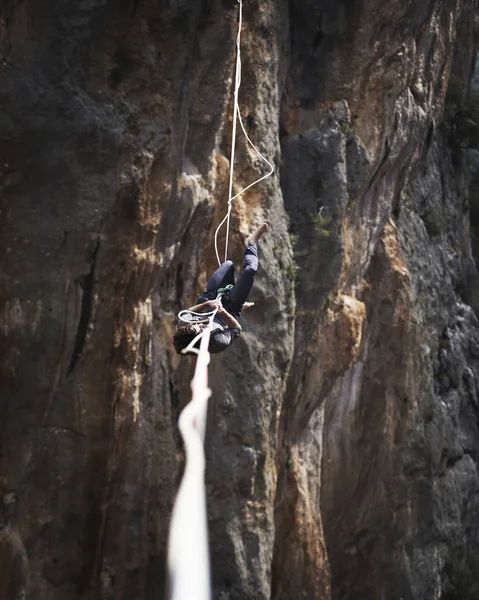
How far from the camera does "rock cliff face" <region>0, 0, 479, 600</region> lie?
10.6m

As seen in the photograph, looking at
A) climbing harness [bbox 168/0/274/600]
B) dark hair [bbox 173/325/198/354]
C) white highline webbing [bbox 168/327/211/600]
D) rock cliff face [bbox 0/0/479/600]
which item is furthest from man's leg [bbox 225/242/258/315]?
dark hair [bbox 173/325/198/354]

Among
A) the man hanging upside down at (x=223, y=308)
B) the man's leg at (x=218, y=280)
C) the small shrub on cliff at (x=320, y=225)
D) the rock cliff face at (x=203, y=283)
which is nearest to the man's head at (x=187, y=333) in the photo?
A: the man hanging upside down at (x=223, y=308)

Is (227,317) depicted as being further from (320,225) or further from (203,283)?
(320,225)

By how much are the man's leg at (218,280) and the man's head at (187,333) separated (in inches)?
51.8

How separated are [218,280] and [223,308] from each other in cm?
64

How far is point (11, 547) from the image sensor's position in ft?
34.6

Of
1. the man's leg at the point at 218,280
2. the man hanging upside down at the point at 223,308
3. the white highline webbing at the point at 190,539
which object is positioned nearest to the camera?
the man hanging upside down at the point at 223,308

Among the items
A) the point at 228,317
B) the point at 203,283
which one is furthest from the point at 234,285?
the point at 203,283

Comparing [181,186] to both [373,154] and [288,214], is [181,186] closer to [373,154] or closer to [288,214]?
[288,214]

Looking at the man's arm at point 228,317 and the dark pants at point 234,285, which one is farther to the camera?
the dark pants at point 234,285

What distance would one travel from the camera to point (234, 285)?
1078 centimetres

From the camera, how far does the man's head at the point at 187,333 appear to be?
929cm

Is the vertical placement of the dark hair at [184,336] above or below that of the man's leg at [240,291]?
below

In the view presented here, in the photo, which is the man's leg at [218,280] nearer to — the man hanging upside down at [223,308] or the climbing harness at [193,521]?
the man hanging upside down at [223,308]
